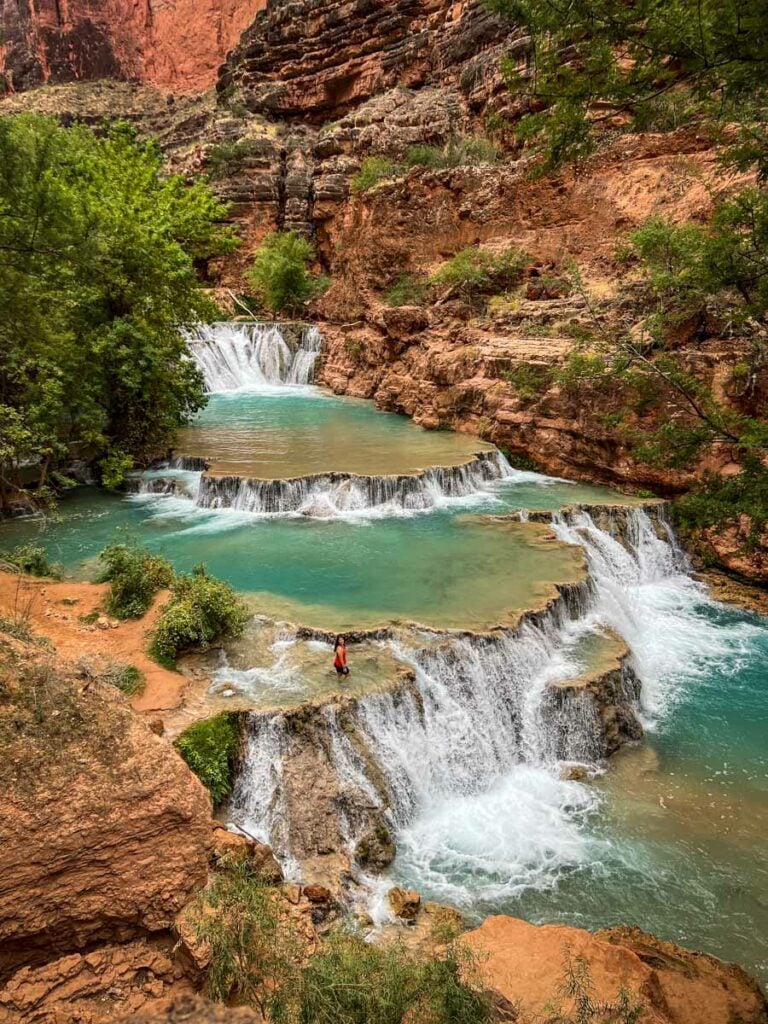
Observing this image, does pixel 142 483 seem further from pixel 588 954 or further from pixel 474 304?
pixel 588 954

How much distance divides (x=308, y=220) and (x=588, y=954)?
38.2 m

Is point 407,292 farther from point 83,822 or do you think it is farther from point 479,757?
point 83,822

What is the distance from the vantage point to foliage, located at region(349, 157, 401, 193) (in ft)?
88.4

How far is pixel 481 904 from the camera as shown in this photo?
6.24 m

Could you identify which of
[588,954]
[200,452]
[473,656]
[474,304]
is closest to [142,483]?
[200,452]

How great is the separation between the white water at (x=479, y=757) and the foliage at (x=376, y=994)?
281 cm

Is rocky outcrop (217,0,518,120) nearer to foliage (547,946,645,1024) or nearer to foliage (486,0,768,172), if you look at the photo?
foliage (486,0,768,172)

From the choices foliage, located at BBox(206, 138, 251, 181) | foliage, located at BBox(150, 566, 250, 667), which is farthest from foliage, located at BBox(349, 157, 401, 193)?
foliage, located at BBox(150, 566, 250, 667)

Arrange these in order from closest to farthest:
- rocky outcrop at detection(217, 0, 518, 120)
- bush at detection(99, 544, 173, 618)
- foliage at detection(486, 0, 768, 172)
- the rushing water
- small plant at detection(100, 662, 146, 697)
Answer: foliage at detection(486, 0, 768, 172) → the rushing water → small plant at detection(100, 662, 146, 697) → bush at detection(99, 544, 173, 618) → rocky outcrop at detection(217, 0, 518, 120)

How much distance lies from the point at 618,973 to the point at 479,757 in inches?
134

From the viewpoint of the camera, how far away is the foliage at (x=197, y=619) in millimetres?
8133

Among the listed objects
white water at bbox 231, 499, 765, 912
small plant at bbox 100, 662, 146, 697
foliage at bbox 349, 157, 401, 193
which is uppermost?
foliage at bbox 349, 157, 401, 193

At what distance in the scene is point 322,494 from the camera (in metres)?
14.3

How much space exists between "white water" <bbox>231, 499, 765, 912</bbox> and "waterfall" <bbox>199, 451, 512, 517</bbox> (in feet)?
16.6
